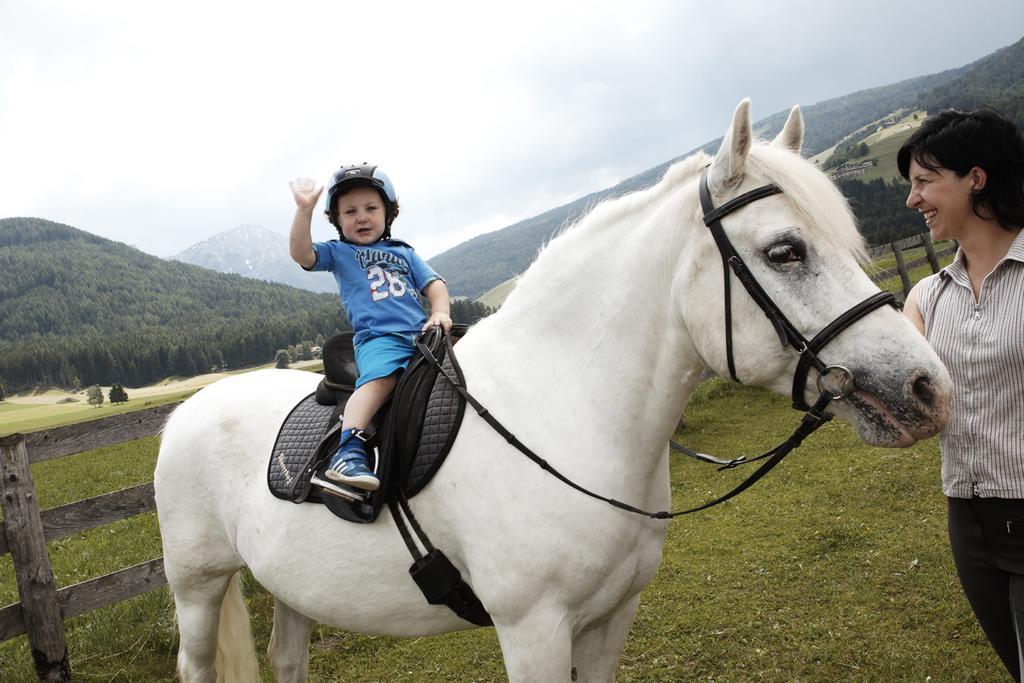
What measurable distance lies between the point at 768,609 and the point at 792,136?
4.16m

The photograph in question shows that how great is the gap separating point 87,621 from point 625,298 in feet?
20.6

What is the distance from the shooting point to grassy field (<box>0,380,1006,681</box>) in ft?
13.8

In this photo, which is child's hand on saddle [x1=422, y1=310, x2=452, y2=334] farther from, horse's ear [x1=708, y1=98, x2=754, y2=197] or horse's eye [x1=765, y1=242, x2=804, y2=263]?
horse's eye [x1=765, y1=242, x2=804, y2=263]

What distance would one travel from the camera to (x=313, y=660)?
5.16 m

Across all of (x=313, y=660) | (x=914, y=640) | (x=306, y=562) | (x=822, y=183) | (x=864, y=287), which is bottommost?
(x=914, y=640)

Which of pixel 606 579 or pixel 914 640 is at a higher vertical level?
pixel 606 579

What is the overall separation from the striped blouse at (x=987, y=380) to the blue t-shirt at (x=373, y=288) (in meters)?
2.30

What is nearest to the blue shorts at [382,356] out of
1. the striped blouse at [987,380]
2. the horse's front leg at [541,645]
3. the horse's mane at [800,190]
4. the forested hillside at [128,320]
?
the horse's front leg at [541,645]

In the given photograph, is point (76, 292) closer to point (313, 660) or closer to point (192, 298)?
point (192, 298)

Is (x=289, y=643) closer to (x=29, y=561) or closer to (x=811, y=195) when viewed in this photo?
(x=29, y=561)

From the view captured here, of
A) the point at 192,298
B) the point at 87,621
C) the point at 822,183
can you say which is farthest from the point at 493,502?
the point at 192,298

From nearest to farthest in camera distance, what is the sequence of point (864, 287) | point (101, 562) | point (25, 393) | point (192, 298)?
point (864, 287), point (101, 562), point (25, 393), point (192, 298)

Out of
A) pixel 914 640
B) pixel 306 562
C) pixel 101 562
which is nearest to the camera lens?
pixel 306 562

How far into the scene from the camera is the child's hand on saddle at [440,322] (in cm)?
284
